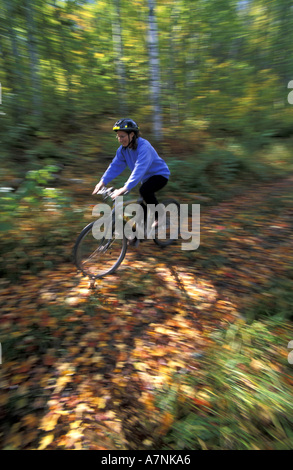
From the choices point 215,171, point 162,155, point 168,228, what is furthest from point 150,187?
point 215,171

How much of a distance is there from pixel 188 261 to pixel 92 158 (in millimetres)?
4693

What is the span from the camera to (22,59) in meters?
7.35

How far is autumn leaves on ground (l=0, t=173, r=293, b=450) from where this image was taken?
7.64ft

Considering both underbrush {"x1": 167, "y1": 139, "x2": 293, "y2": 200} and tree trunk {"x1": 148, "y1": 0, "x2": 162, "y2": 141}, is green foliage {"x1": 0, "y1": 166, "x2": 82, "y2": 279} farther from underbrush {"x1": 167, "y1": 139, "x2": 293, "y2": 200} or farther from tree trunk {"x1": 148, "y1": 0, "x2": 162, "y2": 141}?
tree trunk {"x1": 148, "y1": 0, "x2": 162, "y2": 141}

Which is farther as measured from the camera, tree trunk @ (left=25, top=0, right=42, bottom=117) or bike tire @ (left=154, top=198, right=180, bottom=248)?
tree trunk @ (left=25, top=0, right=42, bottom=117)

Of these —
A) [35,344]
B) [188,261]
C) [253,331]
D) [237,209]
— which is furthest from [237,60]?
[35,344]

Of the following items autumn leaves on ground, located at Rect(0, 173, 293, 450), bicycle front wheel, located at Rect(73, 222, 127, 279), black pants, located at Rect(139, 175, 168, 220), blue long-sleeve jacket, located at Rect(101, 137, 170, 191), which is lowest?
autumn leaves on ground, located at Rect(0, 173, 293, 450)

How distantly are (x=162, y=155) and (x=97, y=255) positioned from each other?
5122 millimetres

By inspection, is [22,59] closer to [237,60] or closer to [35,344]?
[237,60]

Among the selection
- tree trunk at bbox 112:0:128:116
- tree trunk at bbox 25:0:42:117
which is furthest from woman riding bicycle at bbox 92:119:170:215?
tree trunk at bbox 112:0:128:116

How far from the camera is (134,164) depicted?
14.7 ft

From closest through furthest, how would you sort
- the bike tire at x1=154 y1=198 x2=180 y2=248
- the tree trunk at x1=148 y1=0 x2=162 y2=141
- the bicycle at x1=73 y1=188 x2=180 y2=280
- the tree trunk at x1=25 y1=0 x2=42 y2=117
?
the bicycle at x1=73 y1=188 x2=180 y2=280 → the bike tire at x1=154 y1=198 x2=180 y2=248 → the tree trunk at x1=25 y1=0 x2=42 y2=117 → the tree trunk at x1=148 y1=0 x2=162 y2=141

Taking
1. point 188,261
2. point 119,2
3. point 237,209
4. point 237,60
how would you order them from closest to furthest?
1. point 188,261
2. point 237,209
3. point 119,2
4. point 237,60

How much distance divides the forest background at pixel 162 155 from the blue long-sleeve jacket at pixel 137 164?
Result: 3.41ft
